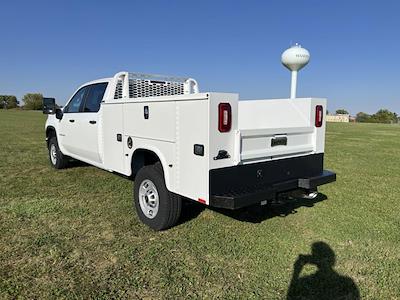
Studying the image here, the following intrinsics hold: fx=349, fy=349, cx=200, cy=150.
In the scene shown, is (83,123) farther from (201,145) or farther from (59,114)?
(201,145)

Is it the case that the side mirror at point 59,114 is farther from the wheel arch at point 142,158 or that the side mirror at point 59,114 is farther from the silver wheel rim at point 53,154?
the wheel arch at point 142,158

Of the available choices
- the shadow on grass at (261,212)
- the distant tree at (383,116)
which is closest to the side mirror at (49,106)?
the shadow on grass at (261,212)

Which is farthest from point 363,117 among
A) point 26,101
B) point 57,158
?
point 26,101

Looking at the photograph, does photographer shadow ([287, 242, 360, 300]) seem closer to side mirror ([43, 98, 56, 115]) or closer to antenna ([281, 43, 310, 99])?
side mirror ([43, 98, 56, 115])

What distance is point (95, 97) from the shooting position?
5969mm

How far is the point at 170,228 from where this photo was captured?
14.8ft

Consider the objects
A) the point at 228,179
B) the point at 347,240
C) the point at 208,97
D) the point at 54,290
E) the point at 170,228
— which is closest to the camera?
the point at 54,290

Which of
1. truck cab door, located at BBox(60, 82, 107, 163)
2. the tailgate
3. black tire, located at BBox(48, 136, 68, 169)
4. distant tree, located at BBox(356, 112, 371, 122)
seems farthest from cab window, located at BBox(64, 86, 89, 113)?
distant tree, located at BBox(356, 112, 371, 122)

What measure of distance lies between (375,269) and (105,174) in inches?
222

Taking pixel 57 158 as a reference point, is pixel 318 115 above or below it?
above

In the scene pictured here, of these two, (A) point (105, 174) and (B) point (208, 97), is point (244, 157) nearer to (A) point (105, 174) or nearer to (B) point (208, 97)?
(B) point (208, 97)

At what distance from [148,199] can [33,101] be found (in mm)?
94018

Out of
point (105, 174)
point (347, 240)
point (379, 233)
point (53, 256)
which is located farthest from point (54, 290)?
point (105, 174)

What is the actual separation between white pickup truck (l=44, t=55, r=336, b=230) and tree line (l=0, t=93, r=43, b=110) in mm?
84891
